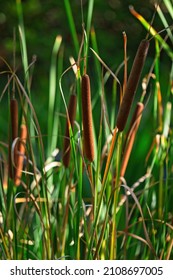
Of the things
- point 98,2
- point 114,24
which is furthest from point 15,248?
point 114,24

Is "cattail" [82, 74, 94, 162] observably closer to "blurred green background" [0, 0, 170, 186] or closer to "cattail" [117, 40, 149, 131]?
"cattail" [117, 40, 149, 131]

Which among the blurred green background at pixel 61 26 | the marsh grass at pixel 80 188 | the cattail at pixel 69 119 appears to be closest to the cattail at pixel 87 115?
the marsh grass at pixel 80 188

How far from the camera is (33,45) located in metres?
3.56

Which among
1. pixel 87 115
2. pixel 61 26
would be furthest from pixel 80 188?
pixel 61 26

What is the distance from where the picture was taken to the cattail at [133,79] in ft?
2.58

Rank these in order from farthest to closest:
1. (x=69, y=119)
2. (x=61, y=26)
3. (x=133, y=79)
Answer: (x=61, y=26)
(x=69, y=119)
(x=133, y=79)

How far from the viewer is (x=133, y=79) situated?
796 mm

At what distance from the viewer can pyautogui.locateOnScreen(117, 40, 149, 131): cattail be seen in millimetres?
787

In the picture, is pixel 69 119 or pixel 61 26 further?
pixel 61 26

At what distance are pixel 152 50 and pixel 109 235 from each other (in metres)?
3.15

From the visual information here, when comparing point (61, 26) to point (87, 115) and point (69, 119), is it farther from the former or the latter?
point (87, 115)

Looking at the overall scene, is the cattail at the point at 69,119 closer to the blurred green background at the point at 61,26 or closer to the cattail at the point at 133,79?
the cattail at the point at 133,79

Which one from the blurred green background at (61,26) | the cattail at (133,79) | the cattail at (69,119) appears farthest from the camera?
the blurred green background at (61,26)

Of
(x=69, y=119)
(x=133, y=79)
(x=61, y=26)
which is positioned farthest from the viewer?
(x=61, y=26)
